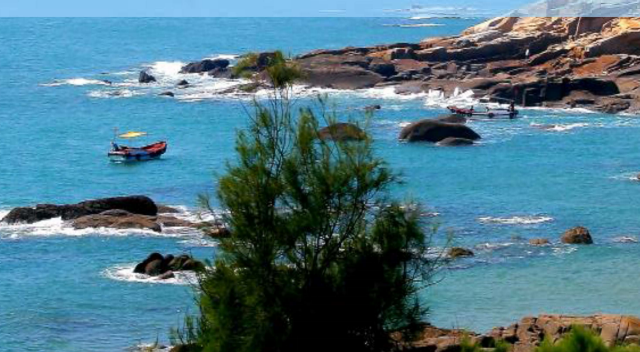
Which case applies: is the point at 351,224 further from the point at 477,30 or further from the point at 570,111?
the point at 477,30

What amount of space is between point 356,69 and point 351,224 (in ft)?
244

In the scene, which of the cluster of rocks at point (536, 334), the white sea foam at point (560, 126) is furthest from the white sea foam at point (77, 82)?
the cluster of rocks at point (536, 334)

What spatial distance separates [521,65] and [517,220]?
1796 inches

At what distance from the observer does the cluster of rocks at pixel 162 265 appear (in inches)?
1720

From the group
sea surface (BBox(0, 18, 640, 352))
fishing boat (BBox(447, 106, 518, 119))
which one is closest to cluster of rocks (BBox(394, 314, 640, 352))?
sea surface (BBox(0, 18, 640, 352))

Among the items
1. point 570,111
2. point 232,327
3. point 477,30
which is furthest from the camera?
point 477,30

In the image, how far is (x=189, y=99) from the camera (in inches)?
3841

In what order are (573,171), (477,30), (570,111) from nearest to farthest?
(573,171) < (570,111) < (477,30)

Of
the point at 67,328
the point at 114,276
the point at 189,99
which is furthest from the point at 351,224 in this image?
the point at 189,99

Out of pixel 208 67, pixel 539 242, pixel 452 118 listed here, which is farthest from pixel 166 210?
pixel 208 67

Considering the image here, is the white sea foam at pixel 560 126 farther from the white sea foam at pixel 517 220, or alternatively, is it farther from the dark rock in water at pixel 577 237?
the dark rock in water at pixel 577 237

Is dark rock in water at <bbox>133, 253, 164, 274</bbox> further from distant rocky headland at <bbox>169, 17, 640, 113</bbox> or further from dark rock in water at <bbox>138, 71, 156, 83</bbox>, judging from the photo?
dark rock in water at <bbox>138, 71, 156, 83</bbox>

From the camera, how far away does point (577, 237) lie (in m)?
47.8

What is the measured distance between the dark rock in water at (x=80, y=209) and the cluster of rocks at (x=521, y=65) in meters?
32.5
